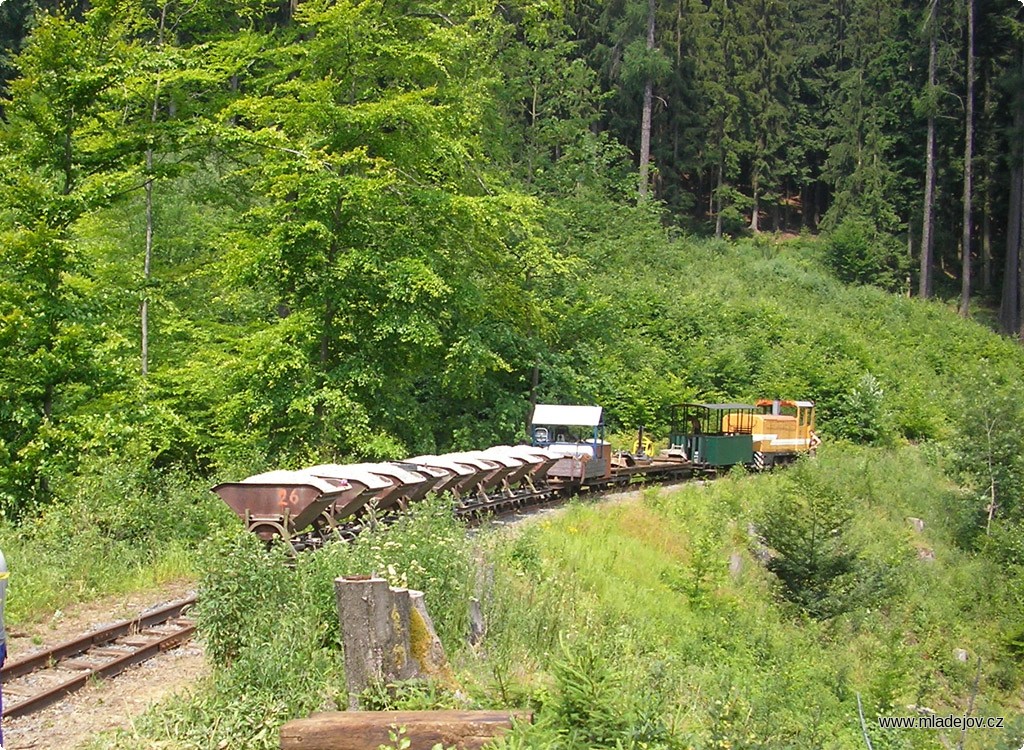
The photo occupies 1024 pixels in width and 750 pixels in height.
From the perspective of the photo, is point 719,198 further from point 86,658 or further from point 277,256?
point 86,658

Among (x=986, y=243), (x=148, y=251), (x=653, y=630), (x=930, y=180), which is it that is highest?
(x=930, y=180)

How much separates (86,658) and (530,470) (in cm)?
1235

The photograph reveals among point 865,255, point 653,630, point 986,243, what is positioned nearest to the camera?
point 653,630

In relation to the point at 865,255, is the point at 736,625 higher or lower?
lower

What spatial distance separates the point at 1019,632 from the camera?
1956cm

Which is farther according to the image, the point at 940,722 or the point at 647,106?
the point at 647,106

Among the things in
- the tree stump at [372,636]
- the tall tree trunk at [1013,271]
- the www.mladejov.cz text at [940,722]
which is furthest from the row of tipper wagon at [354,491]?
the tall tree trunk at [1013,271]

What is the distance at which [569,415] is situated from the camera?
78.8ft

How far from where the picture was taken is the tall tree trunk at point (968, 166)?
174 feet

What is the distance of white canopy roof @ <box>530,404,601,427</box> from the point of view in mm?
23781

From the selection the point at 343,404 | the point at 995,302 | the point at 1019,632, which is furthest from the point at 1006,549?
the point at 995,302

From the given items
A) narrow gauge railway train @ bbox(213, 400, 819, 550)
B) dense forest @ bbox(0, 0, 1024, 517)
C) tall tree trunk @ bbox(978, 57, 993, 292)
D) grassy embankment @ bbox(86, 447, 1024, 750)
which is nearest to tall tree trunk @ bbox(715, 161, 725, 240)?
tall tree trunk @ bbox(978, 57, 993, 292)

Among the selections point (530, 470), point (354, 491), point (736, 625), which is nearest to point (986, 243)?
point (530, 470)

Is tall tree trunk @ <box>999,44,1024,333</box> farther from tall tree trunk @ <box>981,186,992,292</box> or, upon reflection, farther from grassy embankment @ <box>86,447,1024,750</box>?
grassy embankment @ <box>86,447,1024,750</box>
